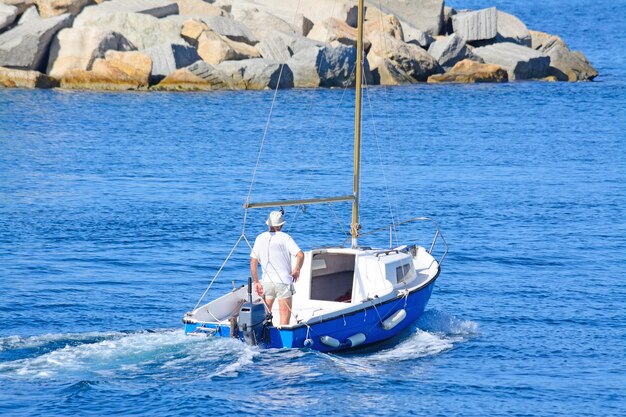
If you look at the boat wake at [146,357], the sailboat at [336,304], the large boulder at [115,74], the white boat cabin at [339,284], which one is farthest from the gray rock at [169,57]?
the boat wake at [146,357]

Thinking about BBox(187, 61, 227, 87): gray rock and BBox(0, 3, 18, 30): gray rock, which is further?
BBox(0, 3, 18, 30): gray rock

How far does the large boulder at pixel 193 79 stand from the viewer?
2271 inches

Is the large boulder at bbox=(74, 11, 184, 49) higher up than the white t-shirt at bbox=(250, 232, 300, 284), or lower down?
higher up

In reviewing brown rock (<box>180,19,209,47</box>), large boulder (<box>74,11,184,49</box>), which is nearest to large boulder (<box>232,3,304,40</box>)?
brown rock (<box>180,19,209,47</box>)

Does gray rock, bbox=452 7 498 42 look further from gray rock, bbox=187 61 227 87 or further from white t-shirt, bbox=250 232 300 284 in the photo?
white t-shirt, bbox=250 232 300 284

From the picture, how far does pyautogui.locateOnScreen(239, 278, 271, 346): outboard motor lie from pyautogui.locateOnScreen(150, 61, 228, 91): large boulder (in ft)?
134

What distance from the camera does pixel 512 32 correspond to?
241 ft

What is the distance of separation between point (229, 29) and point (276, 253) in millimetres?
43927

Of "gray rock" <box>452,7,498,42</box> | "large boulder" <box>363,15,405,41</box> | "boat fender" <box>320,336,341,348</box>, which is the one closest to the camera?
"boat fender" <box>320,336,341,348</box>

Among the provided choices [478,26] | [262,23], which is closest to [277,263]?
[262,23]

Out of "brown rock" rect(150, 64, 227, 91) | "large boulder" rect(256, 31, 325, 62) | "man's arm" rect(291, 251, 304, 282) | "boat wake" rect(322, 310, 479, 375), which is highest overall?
"large boulder" rect(256, 31, 325, 62)

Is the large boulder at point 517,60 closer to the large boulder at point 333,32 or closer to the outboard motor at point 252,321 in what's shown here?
the large boulder at point 333,32

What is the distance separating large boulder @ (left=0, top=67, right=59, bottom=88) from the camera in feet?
189

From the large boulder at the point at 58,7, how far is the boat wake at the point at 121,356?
4454cm
